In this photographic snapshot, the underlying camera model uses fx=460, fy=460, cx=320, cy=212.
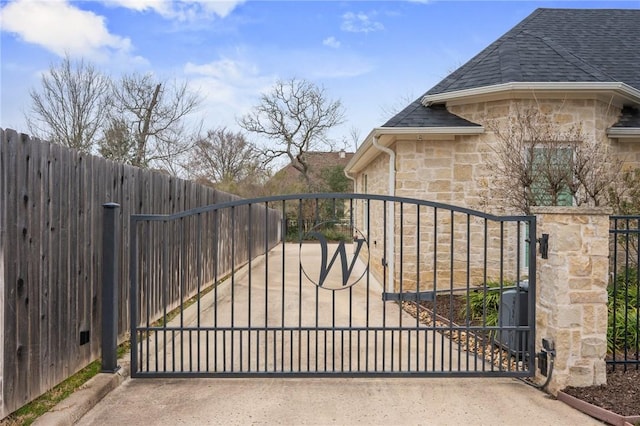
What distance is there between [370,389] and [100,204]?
117 inches

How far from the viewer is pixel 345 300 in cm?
805

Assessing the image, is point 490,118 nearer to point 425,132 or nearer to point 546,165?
point 425,132

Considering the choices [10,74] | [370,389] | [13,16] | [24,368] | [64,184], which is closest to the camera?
[24,368]

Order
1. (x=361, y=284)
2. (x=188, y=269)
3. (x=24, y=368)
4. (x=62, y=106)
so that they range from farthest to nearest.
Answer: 1. (x=62, y=106)
2. (x=361, y=284)
3. (x=188, y=269)
4. (x=24, y=368)

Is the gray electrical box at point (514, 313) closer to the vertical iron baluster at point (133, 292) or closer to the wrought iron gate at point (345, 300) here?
the wrought iron gate at point (345, 300)

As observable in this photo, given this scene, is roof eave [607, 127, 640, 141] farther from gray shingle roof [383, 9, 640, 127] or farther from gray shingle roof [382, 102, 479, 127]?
gray shingle roof [382, 102, 479, 127]

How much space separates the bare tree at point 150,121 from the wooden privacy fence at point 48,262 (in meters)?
15.4

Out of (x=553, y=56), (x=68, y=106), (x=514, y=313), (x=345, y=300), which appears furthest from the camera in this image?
(x=68, y=106)

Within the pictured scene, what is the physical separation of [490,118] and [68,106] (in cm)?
1593

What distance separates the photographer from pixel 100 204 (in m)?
4.29

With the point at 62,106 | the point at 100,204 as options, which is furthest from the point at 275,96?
the point at 100,204

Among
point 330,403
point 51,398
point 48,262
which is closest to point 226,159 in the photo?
point 48,262

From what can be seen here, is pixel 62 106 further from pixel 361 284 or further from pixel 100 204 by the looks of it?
pixel 100 204

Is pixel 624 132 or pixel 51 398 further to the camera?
pixel 624 132
